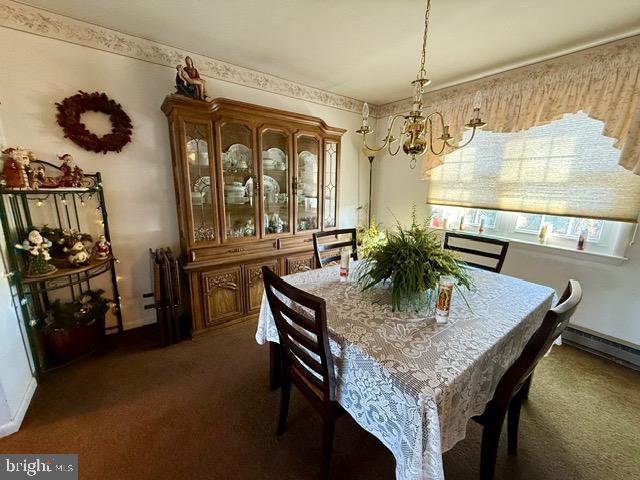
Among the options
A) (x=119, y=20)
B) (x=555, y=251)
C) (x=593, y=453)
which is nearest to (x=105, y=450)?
(x=593, y=453)

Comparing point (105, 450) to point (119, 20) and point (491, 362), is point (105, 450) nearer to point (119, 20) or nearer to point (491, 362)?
point (491, 362)

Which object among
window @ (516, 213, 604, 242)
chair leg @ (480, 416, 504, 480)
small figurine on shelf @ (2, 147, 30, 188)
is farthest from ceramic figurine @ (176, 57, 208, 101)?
window @ (516, 213, 604, 242)

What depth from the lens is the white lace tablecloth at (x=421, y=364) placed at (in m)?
0.78

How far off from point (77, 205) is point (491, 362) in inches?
114

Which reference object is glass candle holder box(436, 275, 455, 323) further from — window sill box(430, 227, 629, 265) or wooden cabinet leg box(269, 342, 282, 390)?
window sill box(430, 227, 629, 265)

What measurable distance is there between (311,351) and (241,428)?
33.8 inches

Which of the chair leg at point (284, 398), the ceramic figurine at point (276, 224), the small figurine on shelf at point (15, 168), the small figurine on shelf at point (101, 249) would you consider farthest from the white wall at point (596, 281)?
the small figurine on shelf at point (15, 168)

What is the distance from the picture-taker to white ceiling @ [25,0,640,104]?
1.60 m

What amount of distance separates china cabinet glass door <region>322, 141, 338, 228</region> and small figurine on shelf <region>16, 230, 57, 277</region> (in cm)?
228

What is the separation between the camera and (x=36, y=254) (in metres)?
1.66

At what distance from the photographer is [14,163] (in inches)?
62.4

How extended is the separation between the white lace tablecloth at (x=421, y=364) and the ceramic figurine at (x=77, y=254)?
1.76 meters

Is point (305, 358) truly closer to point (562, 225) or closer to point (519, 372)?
point (519, 372)

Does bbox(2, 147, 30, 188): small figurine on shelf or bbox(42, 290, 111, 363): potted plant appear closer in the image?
bbox(2, 147, 30, 188): small figurine on shelf
